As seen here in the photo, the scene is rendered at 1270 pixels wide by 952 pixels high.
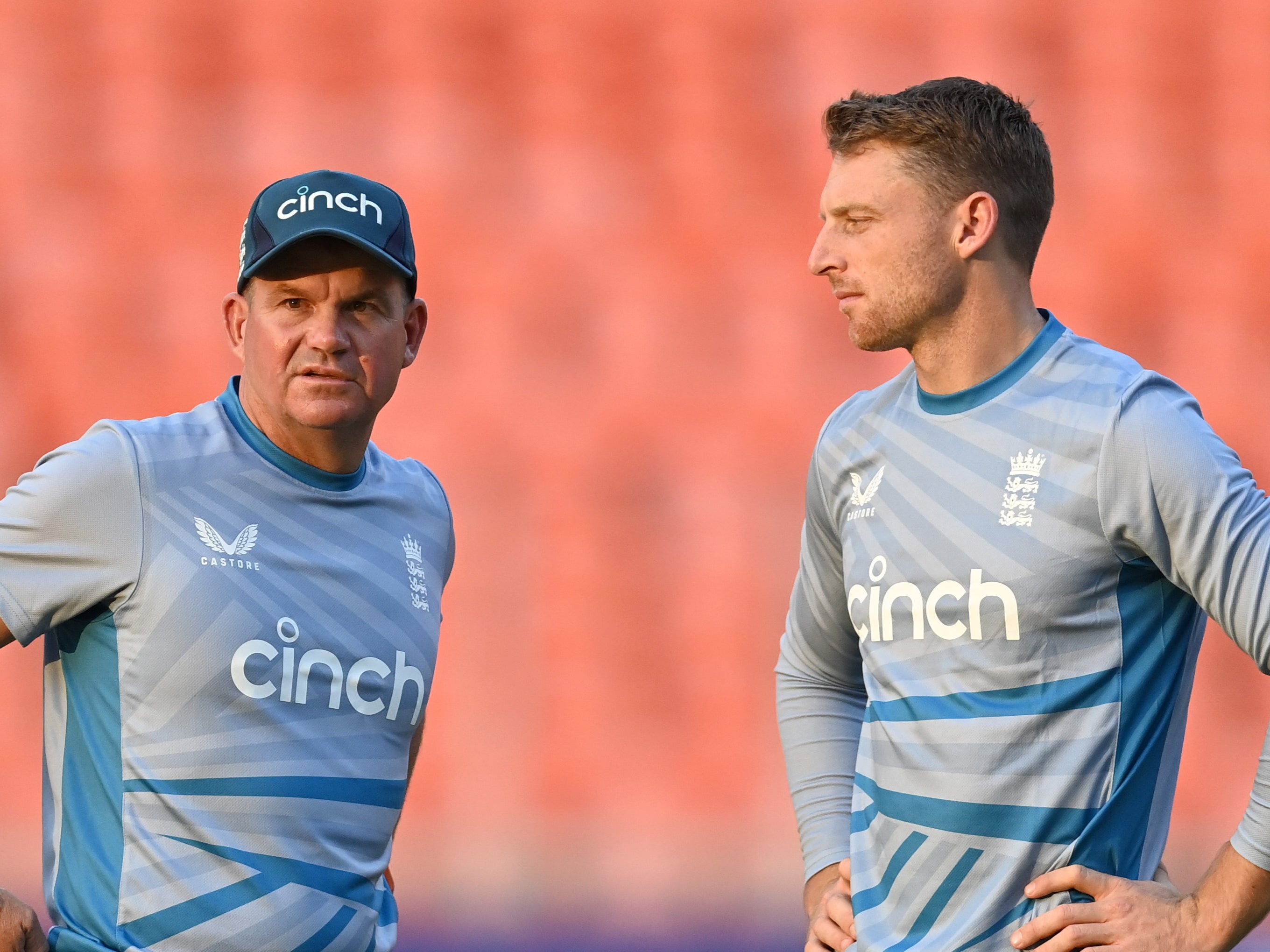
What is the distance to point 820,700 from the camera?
2072mm

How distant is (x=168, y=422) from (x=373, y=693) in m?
0.47

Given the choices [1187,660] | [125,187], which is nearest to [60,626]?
[1187,660]

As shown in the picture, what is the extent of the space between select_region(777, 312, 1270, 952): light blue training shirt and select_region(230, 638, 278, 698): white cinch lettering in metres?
0.78

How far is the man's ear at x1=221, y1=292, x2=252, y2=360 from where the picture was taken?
6.63 feet

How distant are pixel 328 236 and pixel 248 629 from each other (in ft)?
1.84

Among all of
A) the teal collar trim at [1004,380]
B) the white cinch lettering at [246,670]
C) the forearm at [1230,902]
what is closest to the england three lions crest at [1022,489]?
the teal collar trim at [1004,380]

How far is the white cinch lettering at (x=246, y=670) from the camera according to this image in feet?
5.83

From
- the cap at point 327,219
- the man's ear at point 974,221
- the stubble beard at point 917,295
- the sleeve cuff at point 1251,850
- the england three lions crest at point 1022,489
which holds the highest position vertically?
the cap at point 327,219

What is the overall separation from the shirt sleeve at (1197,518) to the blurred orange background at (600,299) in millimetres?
2155

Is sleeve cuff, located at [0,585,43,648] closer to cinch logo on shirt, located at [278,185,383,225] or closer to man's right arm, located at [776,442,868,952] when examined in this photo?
cinch logo on shirt, located at [278,185,383,225]

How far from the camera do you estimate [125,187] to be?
391 centimetres

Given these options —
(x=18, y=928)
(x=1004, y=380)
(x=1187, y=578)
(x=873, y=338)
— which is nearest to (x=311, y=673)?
(x=18, y=928)

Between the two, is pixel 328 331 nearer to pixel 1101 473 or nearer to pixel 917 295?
pixel 917 295

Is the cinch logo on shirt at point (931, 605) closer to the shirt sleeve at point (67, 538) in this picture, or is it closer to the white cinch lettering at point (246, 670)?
the white cinch lettering at point (246, 670)
